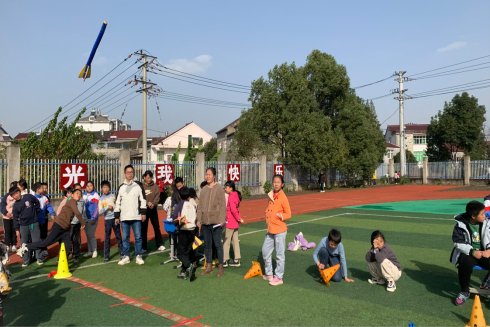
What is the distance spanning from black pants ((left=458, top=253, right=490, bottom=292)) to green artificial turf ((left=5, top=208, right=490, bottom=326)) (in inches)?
12.6

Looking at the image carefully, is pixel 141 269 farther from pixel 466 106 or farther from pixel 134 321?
pixel 466 106

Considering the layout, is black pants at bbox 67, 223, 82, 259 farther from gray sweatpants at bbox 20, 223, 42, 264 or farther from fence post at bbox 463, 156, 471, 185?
fence post at bbox 463, 156, 471, 185

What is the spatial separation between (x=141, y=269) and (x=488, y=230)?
19.2ft

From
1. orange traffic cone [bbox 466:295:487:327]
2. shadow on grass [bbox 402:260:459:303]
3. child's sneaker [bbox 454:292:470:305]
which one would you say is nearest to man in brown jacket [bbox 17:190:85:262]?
shadow on grass [bbox 402:260:459:303]

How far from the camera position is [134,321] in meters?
4.96

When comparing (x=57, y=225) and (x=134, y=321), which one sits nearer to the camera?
(x=134, y=321)

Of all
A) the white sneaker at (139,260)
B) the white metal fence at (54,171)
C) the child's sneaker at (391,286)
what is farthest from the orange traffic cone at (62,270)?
the white metal fence at (54,171)

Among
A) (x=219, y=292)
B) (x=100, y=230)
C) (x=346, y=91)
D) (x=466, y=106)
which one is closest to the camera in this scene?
(x=219, y=292)

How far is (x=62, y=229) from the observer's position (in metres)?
8.05

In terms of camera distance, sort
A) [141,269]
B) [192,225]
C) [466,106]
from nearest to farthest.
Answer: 1. [192,225]
2. [141,269]
3. [466,106]

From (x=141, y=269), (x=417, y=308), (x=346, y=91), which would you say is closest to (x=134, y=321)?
(x=141, y=269)

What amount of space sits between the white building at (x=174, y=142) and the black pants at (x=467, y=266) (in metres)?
48.9

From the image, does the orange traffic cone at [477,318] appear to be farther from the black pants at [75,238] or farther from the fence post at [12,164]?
the fence post at [12,164]

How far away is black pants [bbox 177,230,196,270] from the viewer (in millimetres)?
6868
